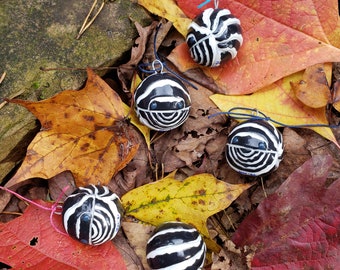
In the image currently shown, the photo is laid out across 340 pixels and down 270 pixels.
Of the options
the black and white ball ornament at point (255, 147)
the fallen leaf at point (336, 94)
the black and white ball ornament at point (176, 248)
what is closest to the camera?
the black and white ball ornament at point (176, 248)

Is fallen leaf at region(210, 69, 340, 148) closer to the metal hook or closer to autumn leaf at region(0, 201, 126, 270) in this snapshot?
the metal hook

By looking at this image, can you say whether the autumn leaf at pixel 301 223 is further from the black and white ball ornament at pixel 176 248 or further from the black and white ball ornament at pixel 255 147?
the black and white ball ornament at pixel 176 248

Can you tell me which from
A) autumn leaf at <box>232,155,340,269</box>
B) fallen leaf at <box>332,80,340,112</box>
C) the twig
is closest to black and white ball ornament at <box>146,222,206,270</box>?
autumn leaf at <box>232,155,340,269</box>

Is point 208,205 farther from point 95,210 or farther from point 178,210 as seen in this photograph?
point 95,210

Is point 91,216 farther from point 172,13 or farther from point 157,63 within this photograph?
point 172,13

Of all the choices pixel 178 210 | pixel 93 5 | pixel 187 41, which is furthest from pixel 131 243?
pixel 93 5

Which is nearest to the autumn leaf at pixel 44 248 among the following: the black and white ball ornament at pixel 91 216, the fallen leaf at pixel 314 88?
the black and white ball ornament at pixel 91 216

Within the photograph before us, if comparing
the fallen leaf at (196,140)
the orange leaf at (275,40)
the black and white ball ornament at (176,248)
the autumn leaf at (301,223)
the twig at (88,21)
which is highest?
the twig at (88,21)

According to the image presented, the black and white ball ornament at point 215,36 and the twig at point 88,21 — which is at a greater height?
the twig at point 88,21
